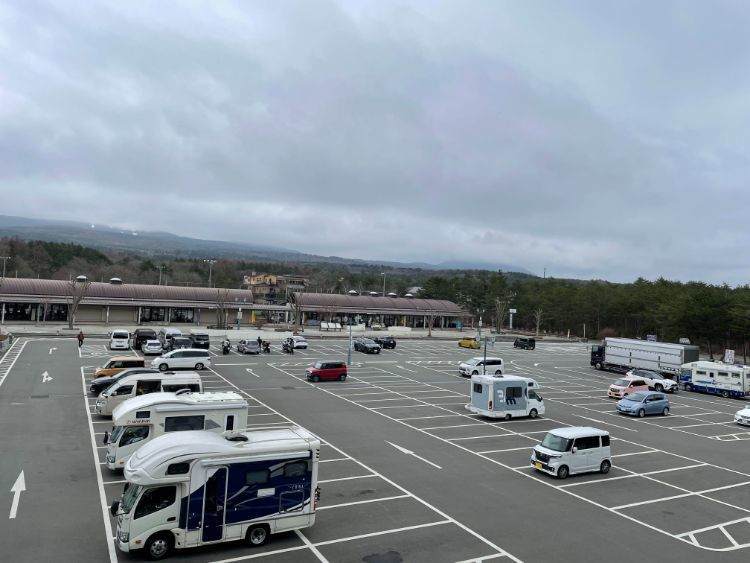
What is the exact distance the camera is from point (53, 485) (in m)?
16.7

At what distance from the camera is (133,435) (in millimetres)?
17797

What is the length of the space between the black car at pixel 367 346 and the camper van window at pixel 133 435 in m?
40.5

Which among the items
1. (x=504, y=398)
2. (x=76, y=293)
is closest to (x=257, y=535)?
(x=504, y=398)

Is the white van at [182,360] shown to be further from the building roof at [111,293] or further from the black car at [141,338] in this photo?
the building roof at [111,293]

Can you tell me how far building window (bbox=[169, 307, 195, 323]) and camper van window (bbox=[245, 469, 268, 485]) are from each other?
74135mm

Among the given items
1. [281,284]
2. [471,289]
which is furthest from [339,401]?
[281,284]

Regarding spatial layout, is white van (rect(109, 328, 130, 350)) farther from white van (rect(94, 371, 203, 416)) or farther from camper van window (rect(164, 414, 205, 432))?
camper van window (rect(164, 414, 205, 432))

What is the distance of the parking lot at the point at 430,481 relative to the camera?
13.7 metres

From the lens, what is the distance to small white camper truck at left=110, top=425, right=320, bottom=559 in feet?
40.4

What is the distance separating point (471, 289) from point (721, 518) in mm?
108199

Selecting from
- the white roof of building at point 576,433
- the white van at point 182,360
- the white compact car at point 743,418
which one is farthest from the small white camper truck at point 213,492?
the white compact car at point 743,418

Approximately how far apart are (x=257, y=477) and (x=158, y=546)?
2.43 meters

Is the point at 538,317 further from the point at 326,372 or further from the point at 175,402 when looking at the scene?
the point at 175,402

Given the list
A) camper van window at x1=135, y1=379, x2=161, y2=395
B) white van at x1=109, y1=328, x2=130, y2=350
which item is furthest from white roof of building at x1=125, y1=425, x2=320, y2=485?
white van at x1=109, y1=328, x2=130, y2=350
